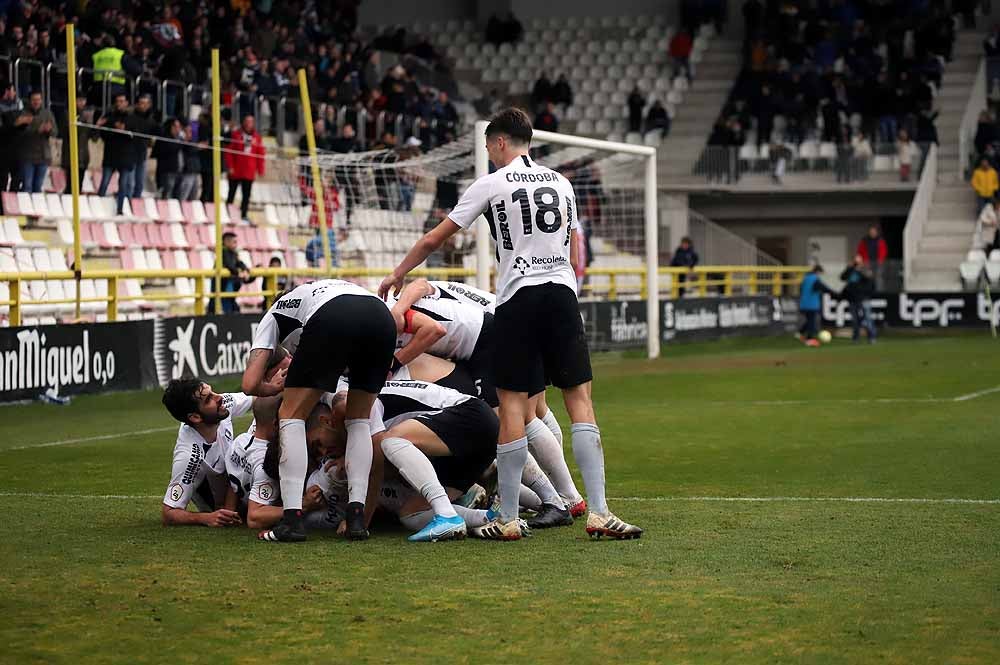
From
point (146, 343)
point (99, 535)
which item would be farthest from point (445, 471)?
point (146, 343)

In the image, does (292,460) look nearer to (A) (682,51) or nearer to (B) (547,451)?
(B) (547,451)

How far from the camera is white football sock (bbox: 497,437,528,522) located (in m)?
7.48

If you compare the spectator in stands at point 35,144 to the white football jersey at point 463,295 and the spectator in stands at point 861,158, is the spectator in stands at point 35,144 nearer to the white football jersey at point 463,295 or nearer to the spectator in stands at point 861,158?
the white football jersey at point 463,295

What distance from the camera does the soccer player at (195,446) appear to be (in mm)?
7957

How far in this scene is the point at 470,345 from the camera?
27.7 feet

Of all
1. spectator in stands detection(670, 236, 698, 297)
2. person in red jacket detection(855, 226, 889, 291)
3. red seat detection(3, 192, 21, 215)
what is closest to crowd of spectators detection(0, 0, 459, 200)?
red seat detection(3, 192, 21, 215)

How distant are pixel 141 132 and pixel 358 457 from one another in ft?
47.2

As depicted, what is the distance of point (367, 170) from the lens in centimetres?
2238

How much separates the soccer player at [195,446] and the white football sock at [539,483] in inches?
59.7

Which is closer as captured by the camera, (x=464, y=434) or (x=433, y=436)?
(x=433, y=436)

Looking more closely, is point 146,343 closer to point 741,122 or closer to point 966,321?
point 966,321

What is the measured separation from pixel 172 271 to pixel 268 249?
413 cm

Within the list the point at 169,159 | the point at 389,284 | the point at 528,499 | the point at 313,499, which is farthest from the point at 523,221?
the point at 169,159

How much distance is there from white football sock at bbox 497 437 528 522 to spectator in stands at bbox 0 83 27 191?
13.1 m
